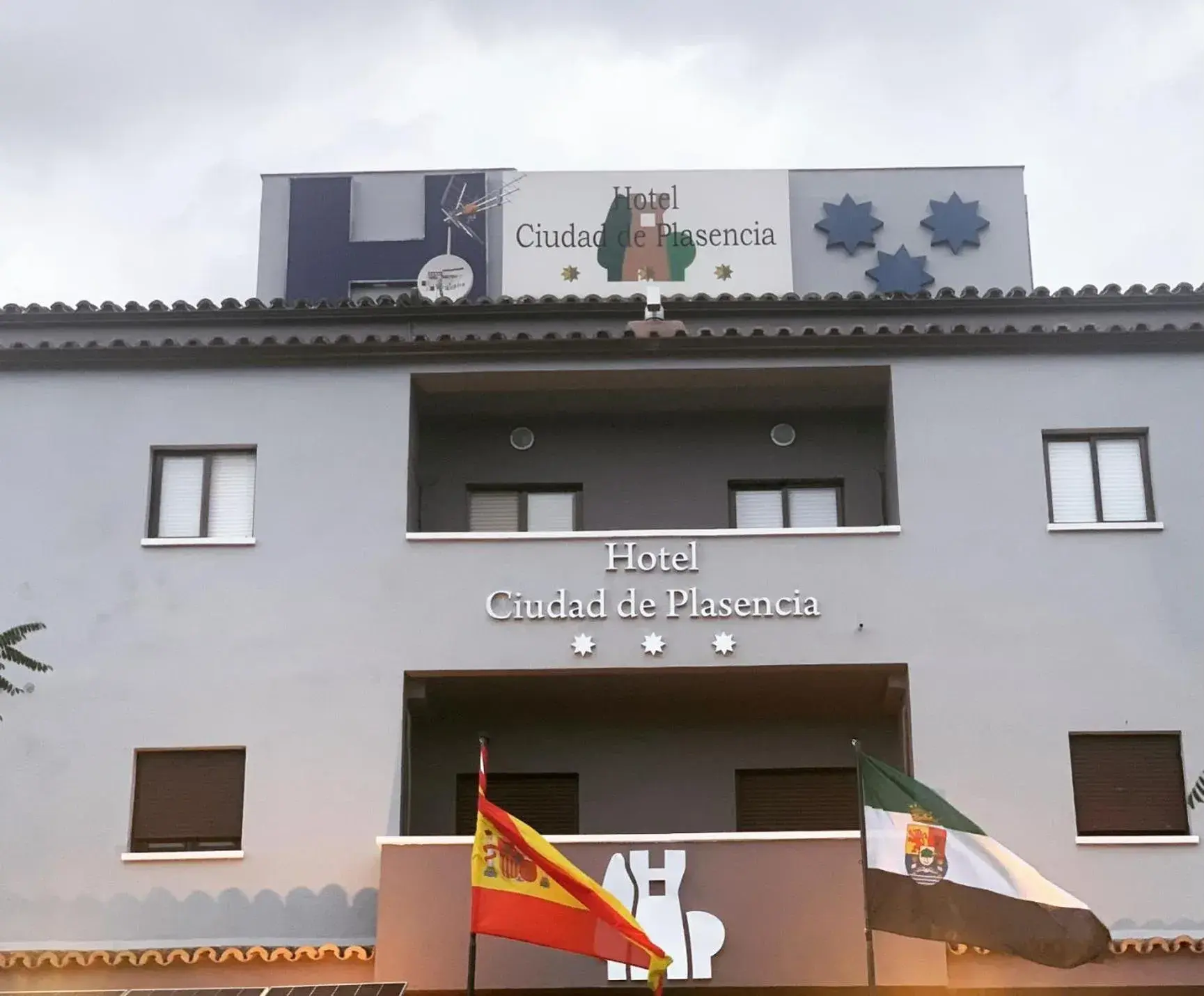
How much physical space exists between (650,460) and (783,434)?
1.65 meters

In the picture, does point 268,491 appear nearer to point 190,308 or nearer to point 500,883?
point 190,308

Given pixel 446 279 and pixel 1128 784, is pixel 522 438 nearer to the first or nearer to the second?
pixel 446 279

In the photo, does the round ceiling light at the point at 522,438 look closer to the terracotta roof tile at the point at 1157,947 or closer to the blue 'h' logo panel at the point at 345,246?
the blue 'h' logo panel at the point at 345,246

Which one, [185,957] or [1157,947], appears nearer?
[1157,947]

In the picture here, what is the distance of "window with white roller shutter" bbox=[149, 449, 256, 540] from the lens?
20906 millimetres

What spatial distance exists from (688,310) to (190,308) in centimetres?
597

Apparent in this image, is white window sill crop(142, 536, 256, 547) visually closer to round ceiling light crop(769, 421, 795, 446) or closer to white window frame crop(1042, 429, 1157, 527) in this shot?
round ceiling light crop(769, 421, 795, 446)


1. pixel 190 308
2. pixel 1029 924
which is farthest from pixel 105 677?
pixel 1029 924

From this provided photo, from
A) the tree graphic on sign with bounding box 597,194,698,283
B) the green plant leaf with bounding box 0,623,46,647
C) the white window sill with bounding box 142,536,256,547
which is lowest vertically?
the green plant leaf with bounding box 0,623,46,647

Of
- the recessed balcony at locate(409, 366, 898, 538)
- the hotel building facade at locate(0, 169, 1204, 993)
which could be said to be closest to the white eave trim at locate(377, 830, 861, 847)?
the hotel building facade at locate(0, 169, 1204, 993)

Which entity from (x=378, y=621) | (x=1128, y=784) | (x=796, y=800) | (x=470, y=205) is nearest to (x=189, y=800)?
(x=378, y=621)

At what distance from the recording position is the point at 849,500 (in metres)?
22.2

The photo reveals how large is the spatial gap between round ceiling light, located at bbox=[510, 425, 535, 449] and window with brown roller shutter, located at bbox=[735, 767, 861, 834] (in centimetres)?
474

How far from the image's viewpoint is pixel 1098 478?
2086cm
